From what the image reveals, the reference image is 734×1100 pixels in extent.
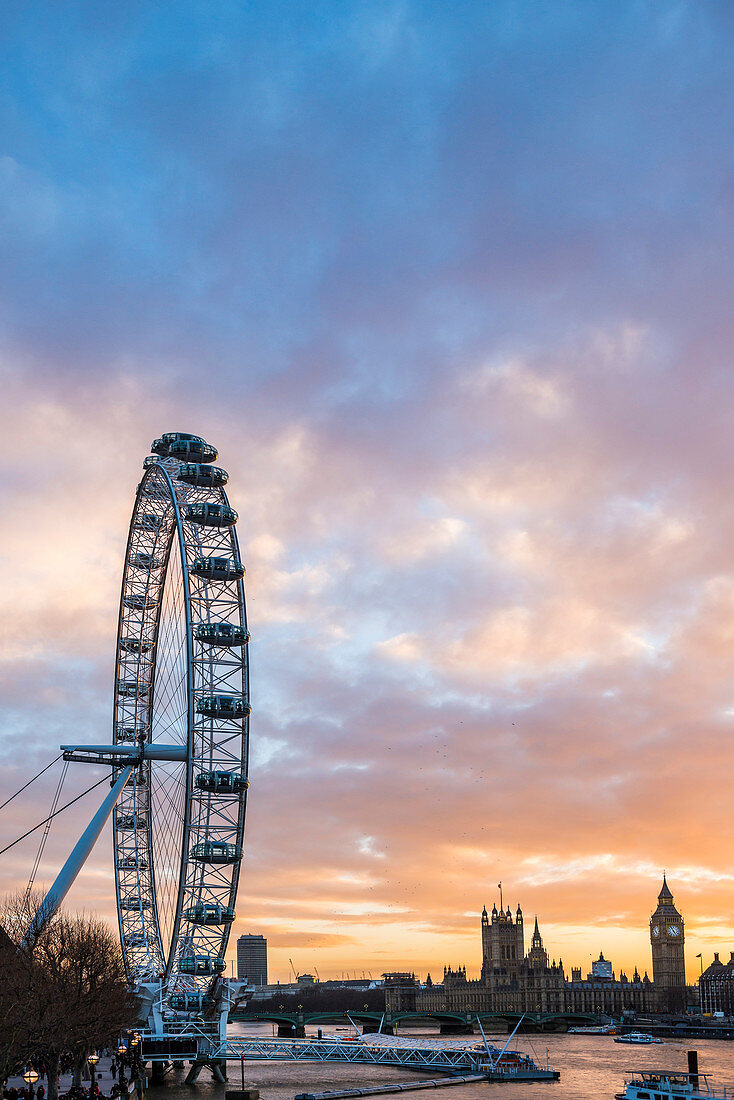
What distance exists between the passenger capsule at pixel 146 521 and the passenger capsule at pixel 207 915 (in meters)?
27.3

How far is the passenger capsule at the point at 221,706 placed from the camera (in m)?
76.1

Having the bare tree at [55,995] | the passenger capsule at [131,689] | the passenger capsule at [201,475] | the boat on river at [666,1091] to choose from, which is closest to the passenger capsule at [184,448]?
the passenger capsule at [201,475]

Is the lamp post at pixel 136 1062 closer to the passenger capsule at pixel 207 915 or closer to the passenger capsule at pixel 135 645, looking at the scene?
the passenger capsule at pixel 207 915

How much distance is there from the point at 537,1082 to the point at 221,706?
141 feet

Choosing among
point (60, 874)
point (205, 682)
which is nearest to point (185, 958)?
point (60, 874)

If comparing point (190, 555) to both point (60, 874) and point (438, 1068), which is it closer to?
point (60, 874)

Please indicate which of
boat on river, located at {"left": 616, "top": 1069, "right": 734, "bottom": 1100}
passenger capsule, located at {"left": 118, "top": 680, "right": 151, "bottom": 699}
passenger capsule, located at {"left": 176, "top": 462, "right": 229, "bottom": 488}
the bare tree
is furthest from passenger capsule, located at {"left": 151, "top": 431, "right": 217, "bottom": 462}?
boat on river, located at {"left": 616, "top": 1069, "right": 734, "bottom": 1100}

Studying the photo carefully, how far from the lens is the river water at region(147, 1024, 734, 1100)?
8241cm

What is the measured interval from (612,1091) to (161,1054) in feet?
114

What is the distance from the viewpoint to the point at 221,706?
250 feet

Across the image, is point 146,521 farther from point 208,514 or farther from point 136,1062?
point 136,1062

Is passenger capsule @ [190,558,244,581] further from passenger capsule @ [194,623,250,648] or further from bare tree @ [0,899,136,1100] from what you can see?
bare tree @ [0,899,136,1100]

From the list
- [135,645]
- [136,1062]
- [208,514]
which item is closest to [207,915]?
[136,1062]

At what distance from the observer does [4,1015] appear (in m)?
46.2
